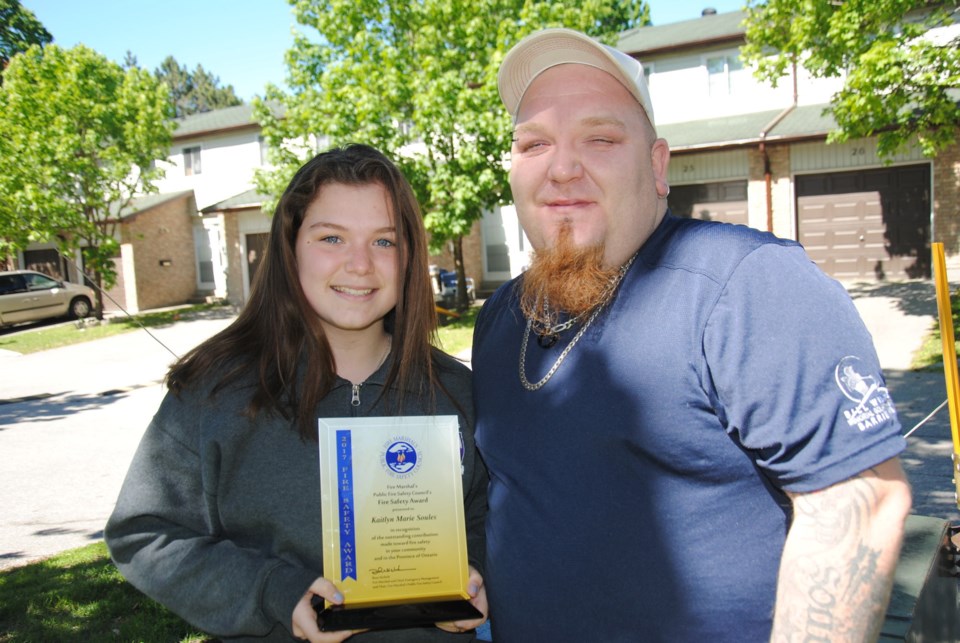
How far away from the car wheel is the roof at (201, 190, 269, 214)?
528cm

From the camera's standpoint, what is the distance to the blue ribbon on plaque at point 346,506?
198 cm

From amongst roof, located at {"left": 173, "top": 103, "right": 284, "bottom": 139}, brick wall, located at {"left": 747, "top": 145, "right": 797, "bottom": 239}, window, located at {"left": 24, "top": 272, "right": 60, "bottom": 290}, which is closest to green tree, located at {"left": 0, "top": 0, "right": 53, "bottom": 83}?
roof, located at {"left": 173, "top": 103, "right": 284, "bottom": 139}

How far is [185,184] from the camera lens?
30891 mm

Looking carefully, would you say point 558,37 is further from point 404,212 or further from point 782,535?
point 782,535

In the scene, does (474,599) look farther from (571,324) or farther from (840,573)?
(840,573)

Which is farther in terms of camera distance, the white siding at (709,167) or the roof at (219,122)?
the roof at (219,122)

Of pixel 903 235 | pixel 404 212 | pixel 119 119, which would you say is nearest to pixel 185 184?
pixel 119 119

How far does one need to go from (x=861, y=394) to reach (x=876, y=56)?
35.2 feet

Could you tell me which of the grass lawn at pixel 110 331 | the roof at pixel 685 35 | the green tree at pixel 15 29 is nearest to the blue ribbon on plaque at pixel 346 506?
the grass lawn at pixel 110 331

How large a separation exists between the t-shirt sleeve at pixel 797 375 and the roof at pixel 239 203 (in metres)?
25.2

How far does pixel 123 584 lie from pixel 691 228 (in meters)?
4.65

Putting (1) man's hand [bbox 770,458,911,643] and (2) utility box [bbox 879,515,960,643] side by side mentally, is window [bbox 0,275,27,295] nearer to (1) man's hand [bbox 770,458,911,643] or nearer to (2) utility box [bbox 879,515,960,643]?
(2) utility box [bbox 879,515,960,643]

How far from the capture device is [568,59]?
2107 mm

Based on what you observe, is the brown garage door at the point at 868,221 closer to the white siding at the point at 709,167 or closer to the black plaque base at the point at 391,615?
the white siding at the point at 709,167
